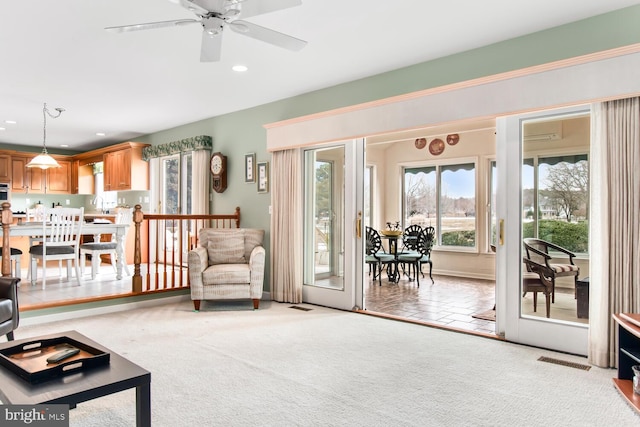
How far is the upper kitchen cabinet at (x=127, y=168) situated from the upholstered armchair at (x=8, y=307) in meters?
5.03

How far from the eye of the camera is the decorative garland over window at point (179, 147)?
6574mm

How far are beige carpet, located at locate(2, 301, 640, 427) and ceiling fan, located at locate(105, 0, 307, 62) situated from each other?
7.23 feet

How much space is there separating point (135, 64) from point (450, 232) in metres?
5.89

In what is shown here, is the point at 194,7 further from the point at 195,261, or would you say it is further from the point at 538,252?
the point at 538,252

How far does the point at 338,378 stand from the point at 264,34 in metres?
2.28

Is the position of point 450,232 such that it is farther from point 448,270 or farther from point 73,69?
point 73,69

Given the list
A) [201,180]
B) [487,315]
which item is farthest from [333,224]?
[201,180]

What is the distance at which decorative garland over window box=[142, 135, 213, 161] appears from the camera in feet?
21.6

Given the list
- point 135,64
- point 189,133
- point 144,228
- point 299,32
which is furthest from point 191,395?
point 144,228

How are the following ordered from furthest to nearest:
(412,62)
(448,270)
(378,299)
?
1. (448,270)
2. (378,299)
3. (412,62)

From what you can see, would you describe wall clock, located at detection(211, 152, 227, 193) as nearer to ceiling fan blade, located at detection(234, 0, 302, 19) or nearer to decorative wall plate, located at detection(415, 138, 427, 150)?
decorative wall plate, located at detection(415, 138, 427, 150)

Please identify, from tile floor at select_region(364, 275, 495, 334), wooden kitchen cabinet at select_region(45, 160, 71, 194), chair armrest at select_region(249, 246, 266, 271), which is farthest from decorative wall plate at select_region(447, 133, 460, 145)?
wooden kitchen cabinet at select_region(45, 160, 71, 194)

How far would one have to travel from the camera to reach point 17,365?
6.08ft

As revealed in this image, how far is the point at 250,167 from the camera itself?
5953mm
